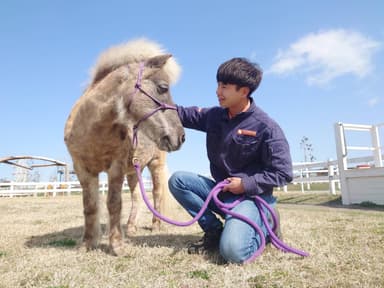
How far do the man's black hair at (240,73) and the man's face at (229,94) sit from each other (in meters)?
0.04

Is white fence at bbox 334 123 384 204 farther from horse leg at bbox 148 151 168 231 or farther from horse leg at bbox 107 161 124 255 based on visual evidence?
horse leg at bbox 107 161 124 255

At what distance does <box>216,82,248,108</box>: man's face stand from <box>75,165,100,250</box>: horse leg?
1.61m

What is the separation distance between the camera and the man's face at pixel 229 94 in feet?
9.91

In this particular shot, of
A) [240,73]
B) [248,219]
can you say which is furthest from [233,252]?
[240,73]

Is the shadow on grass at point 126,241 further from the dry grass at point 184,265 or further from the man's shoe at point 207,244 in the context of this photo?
the man's shoe at point 207,244

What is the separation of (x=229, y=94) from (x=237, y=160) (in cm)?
60

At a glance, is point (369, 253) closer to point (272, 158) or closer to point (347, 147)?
point (272, 158)

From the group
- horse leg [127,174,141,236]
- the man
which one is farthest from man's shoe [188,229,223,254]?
horse leg [127,174,141,236]

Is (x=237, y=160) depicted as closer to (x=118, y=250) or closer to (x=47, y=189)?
(x=118, y=250)

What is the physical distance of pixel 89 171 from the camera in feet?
11.7

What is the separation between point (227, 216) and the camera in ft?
9.88

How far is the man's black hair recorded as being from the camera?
2.96m

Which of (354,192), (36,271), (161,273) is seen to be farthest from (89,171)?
(354,192)

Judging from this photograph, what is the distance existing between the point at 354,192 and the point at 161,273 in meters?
6.94
